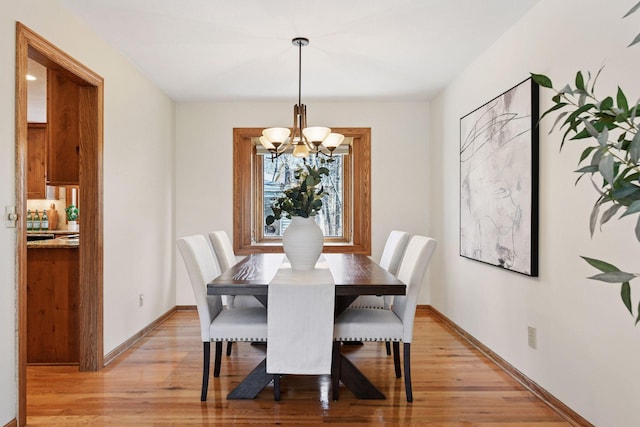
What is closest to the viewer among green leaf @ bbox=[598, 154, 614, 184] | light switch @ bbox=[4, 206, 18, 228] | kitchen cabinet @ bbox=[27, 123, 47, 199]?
green leaf @ bbox=[598, 154, 614, 184]

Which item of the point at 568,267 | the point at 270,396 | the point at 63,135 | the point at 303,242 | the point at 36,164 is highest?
the point at 36,164

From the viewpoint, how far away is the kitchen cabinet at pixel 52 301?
10.8 ft

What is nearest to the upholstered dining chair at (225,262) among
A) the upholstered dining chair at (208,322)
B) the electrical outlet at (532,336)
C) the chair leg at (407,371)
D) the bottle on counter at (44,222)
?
the upholstered dining chair at (208,322)

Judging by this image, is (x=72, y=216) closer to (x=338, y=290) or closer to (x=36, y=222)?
(x=36, y=222)

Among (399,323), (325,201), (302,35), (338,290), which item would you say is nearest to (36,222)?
(325,201)

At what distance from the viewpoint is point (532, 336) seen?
282 cm

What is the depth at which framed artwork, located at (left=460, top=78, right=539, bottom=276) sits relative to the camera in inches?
110

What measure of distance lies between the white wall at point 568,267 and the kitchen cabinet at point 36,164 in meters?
5.43

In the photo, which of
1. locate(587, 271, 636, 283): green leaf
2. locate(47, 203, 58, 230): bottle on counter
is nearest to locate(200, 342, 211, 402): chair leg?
locate(587, 271, 636, 283): green leaf

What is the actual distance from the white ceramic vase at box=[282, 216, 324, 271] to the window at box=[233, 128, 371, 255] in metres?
2.12

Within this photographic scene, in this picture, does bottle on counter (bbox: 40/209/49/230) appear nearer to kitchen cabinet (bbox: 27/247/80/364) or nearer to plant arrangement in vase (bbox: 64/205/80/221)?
plant arrangement in vase (bbox: 64/205/80/221)

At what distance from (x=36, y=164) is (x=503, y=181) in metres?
5.85

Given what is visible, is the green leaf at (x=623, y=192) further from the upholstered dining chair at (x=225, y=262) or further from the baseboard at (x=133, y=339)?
the baseboard at (x=133, y=339)

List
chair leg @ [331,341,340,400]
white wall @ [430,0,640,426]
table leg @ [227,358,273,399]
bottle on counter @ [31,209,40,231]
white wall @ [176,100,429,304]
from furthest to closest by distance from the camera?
1. bottle on counter @ [31,209,40,231]
2. white wall @ [176,100,429,304]
3. table leg @ [227,358,273,399]
4. chair leg @ [331,341,340,400]
5. white wall @ [430,0,640,426]
